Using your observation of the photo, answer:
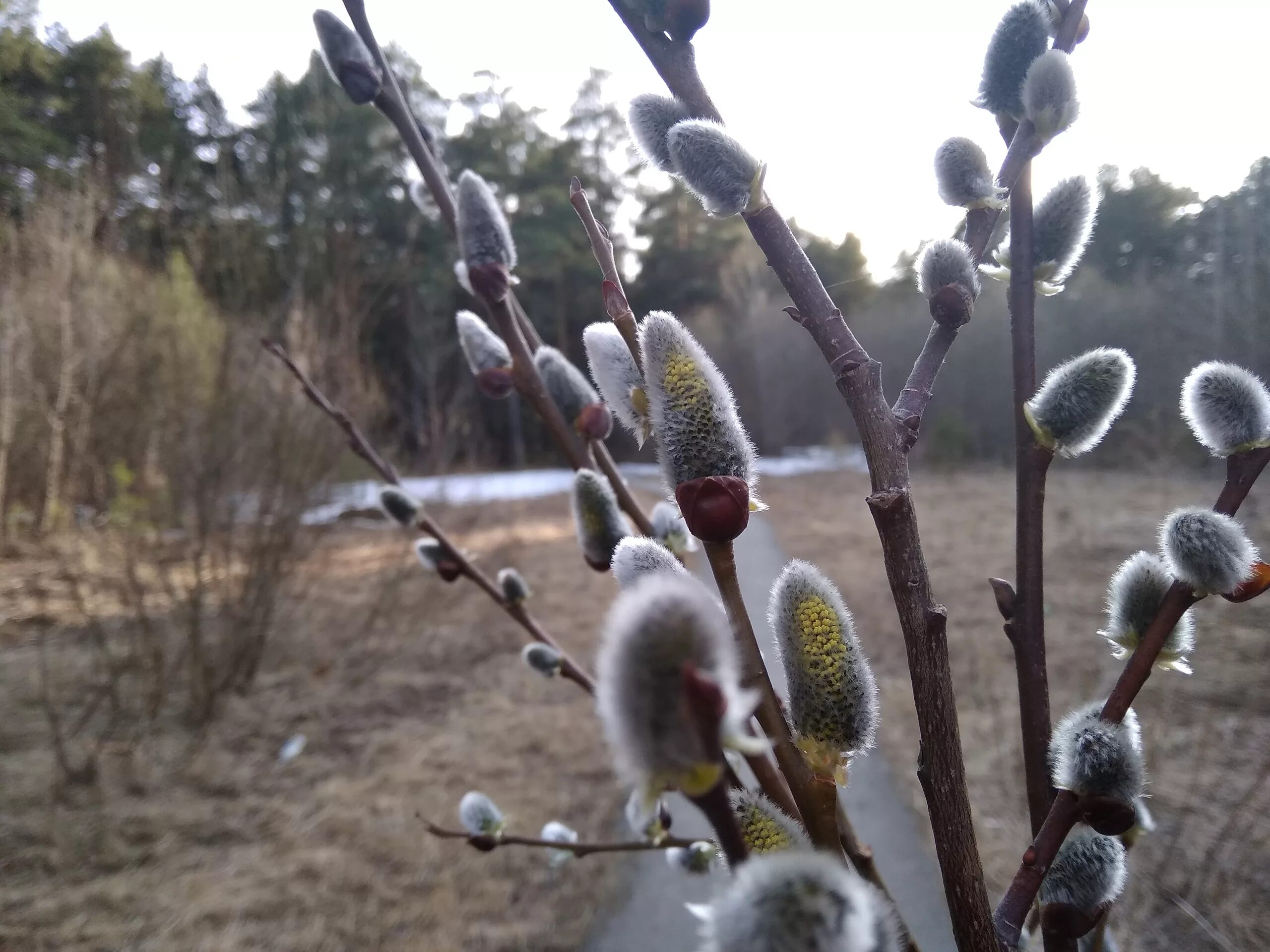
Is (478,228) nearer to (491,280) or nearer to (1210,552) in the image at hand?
(491,280)

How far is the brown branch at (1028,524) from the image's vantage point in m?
0.45

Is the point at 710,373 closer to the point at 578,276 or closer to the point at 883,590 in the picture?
the point at 883,590

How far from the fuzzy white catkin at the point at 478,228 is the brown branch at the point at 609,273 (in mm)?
156

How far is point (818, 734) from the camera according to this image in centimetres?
32

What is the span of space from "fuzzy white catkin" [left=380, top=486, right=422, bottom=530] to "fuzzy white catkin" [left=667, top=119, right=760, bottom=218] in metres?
0.60

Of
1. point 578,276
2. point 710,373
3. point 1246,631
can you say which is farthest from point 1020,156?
point 578,276

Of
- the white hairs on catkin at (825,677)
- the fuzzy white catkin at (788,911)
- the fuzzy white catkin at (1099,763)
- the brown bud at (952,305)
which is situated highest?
the brown bud at (952,305)

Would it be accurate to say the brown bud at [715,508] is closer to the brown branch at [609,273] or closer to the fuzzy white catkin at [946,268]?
the brown branch at [609,273]

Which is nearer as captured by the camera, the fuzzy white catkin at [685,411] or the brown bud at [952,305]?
the fuzzy white catkin at [685,411]

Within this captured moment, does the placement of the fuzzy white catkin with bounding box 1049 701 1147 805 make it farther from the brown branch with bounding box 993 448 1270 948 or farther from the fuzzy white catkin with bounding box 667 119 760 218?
the fuzzy white catkin with bounding box 667 119 760 218

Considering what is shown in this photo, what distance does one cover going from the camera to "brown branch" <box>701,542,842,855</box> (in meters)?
0.31

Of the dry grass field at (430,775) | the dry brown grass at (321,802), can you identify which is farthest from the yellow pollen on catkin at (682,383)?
the dry brown grass at (321,802)

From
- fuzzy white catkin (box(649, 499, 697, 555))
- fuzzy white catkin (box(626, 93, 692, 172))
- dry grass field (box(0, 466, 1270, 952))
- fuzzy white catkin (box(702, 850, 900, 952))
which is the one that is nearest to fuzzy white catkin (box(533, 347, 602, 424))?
fuzzy white catkin (box(649, 499, 697, 555))

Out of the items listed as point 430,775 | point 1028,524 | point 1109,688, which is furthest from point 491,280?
point 430,775
